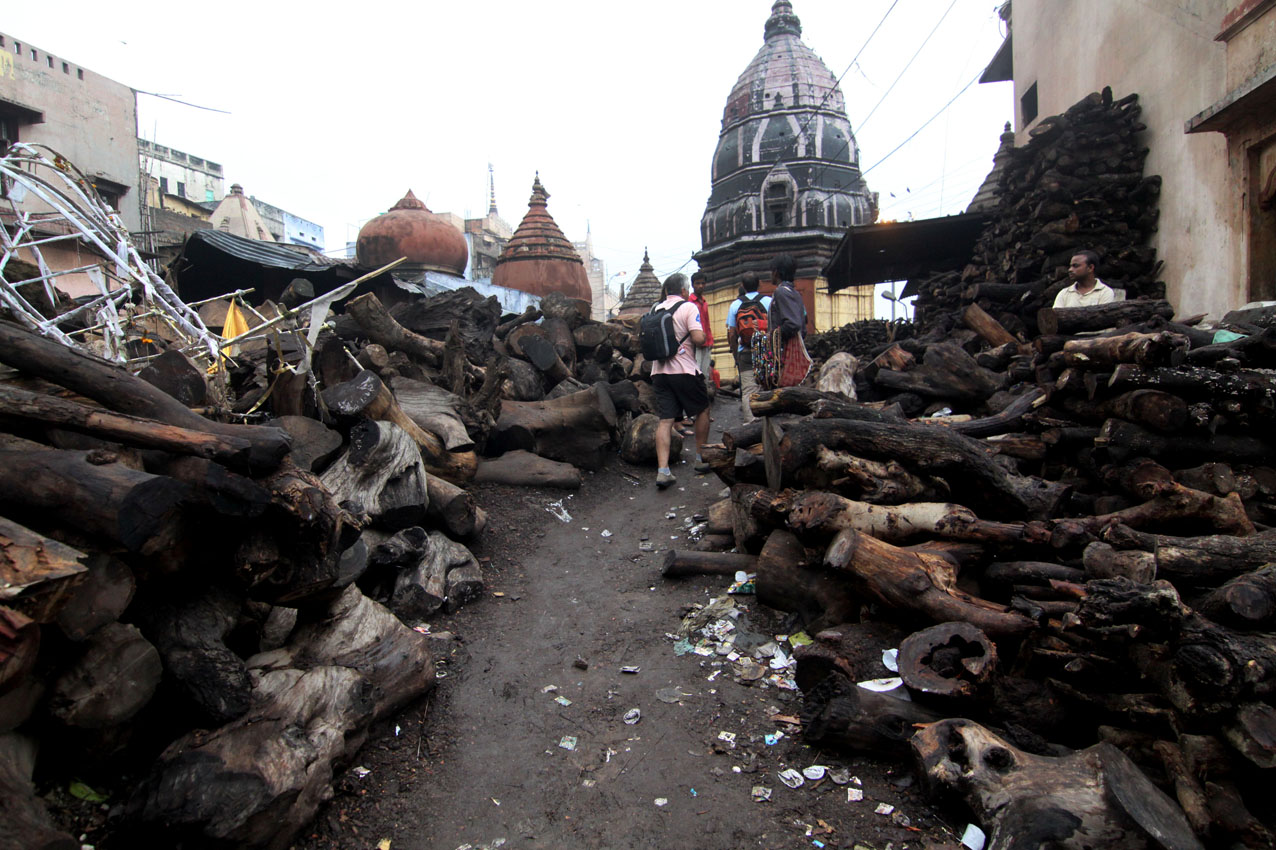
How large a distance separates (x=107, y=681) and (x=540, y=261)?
1662 cm

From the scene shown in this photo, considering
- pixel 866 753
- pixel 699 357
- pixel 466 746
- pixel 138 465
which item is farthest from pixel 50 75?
pixel 866 753

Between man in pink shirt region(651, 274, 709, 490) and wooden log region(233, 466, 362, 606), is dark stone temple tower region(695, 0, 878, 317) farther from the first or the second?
wooden log region(233, 466, 362, 606)

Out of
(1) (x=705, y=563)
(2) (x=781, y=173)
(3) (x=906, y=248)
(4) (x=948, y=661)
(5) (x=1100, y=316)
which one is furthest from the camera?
(2) (x=781, y=173)

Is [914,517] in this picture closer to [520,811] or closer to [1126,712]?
[1126,712]

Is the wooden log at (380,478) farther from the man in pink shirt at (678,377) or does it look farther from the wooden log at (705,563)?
the man in pink shirt at (678,377)

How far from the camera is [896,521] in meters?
3.67

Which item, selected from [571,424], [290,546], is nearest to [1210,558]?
[290,546]

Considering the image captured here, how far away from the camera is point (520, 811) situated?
254 cm

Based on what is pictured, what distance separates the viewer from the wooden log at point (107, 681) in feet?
6.79

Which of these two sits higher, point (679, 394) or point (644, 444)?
point (679, 394)

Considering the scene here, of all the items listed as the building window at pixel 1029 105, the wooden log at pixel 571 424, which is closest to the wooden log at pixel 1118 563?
the wooden log at pixel 571 424

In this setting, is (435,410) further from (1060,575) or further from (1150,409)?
(1150,409)

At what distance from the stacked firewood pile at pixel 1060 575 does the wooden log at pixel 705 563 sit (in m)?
0.04

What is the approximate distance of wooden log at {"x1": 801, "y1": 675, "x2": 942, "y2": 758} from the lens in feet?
8.70
